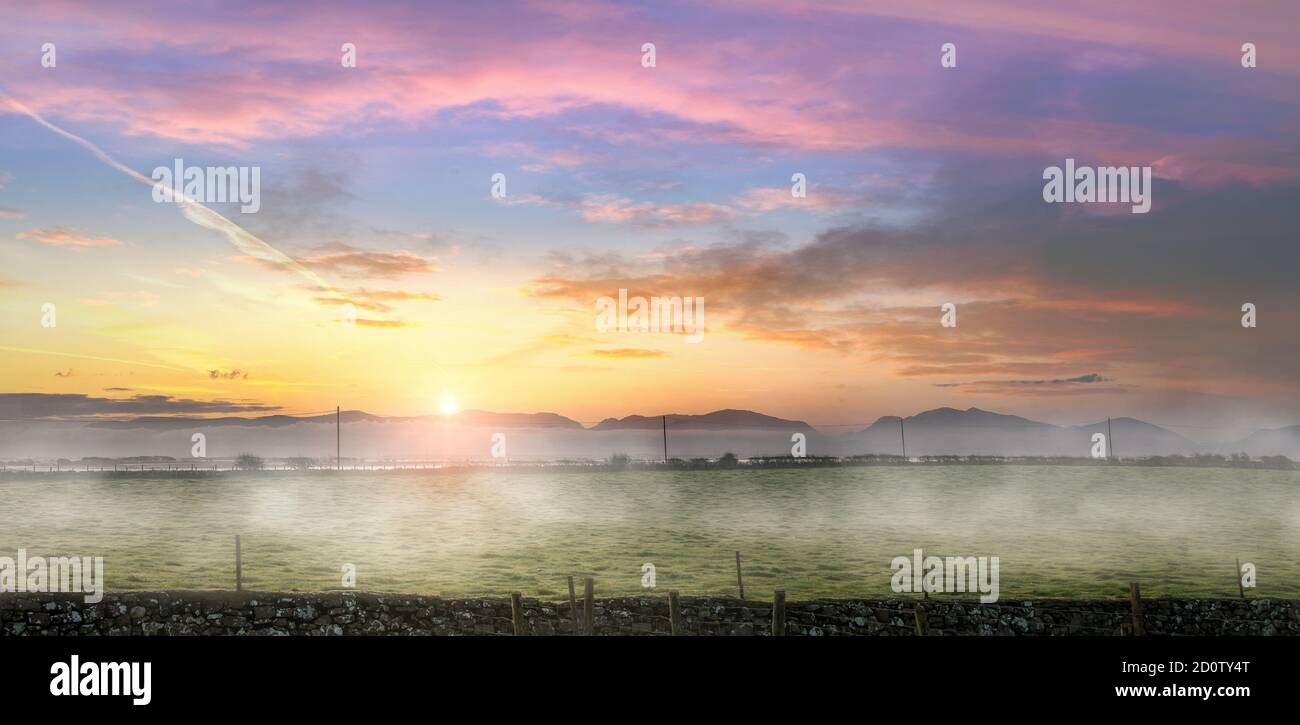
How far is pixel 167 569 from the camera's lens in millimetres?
46562

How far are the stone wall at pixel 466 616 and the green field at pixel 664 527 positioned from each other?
12.0m

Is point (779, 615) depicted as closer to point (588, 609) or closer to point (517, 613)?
point (588, 609)

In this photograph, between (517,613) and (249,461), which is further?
(249,461)

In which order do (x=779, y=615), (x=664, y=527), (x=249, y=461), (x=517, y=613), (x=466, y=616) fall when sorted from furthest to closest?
(x=249, y=461), (x=664, y=527), (x=466, y=616), (x=517, y=613), (x=779, y=615)

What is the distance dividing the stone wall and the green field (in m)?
12.0

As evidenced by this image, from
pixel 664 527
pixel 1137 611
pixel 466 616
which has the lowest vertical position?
pixel 664 527

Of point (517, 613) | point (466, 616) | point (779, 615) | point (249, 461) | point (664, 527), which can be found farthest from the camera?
point (249, 461)

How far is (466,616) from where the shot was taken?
27359 mm

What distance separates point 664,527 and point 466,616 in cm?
3989

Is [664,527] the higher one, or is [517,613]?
[517,613]

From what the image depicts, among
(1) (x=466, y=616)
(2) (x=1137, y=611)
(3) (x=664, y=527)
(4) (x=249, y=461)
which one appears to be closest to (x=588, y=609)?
(1) (x=466, y=616)
